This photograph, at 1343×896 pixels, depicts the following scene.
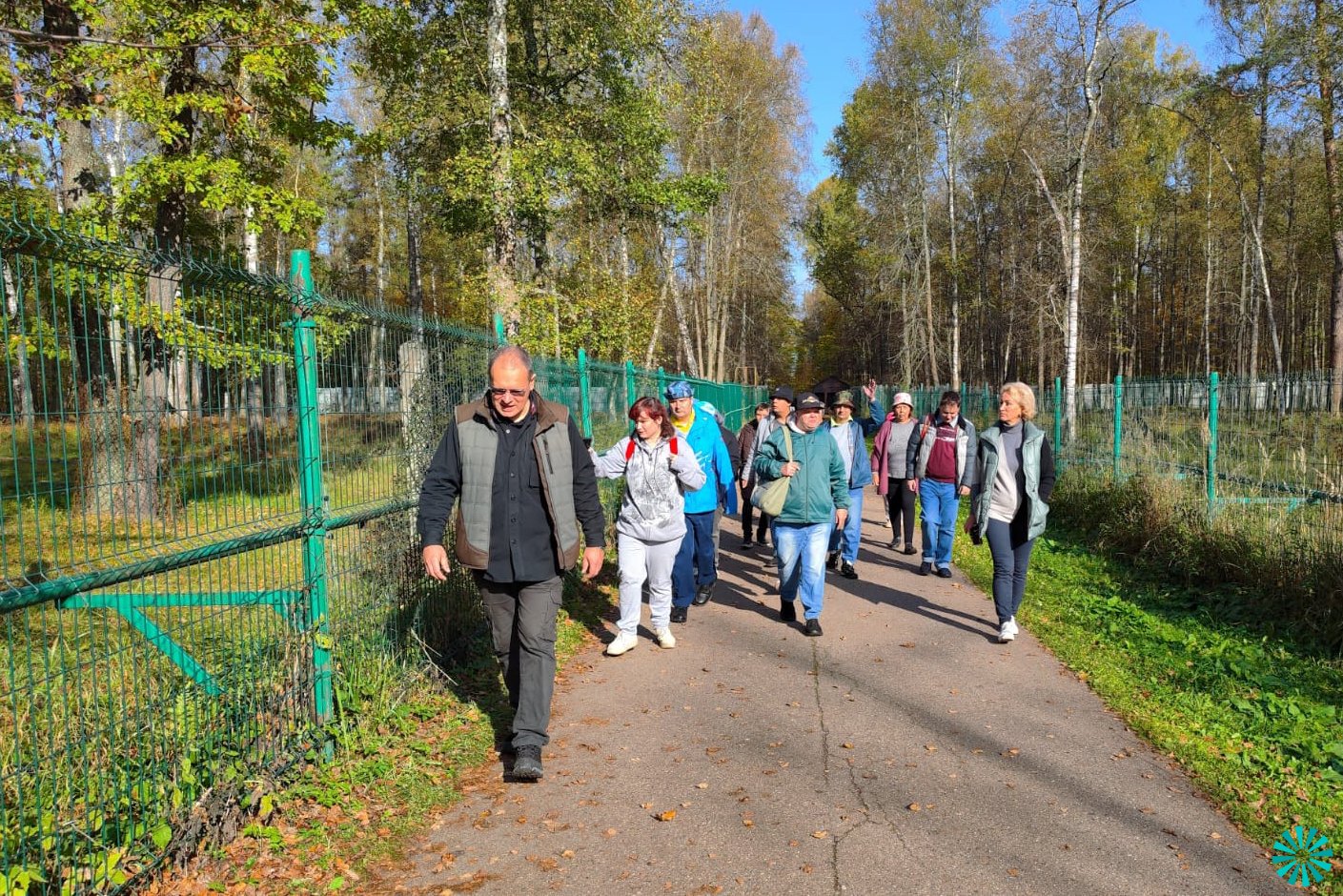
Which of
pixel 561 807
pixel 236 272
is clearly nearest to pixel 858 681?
pixel 561 807

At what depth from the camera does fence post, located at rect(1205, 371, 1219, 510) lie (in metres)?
8.27

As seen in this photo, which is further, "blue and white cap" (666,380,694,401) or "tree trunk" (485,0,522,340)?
"tree trunk" (485,0,522,340)

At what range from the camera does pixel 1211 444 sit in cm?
859

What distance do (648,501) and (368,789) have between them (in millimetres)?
2829

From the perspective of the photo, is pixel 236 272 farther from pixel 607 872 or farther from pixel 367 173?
pixel 367 173

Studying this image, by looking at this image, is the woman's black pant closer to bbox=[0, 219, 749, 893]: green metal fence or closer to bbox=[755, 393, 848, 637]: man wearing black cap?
bbox=[755, 393, 848, 637]: man wearing black cap

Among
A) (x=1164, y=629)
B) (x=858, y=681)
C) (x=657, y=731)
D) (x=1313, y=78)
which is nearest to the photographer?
(x=657, y=731)

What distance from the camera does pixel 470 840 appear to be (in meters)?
3.55

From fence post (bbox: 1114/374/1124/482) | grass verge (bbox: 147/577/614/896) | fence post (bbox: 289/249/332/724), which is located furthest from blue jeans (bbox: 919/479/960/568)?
fence post (bbox: 289/249/332/724)

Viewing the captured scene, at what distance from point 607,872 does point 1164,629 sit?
5313 mm

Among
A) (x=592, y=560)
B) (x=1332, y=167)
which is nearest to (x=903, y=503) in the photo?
(x=592, y=560)

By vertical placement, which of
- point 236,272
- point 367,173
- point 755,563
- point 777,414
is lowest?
point 755,563

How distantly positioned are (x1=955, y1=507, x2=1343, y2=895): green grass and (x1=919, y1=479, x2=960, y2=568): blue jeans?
61cm

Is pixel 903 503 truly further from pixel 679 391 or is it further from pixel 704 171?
pixel 704 171
